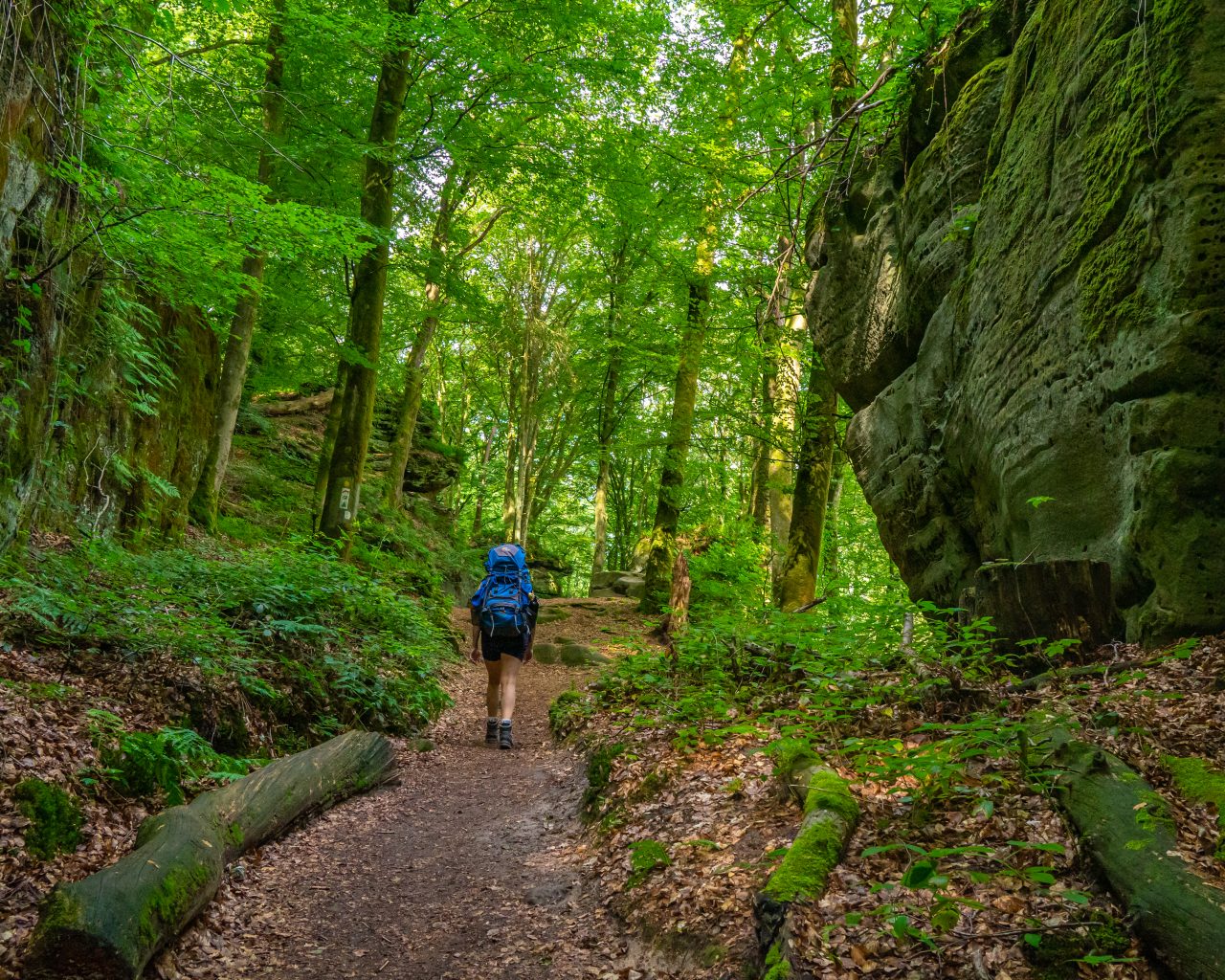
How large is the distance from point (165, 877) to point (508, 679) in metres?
4.71

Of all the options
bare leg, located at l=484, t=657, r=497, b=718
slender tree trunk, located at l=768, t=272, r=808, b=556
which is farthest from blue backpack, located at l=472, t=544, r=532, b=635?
slender tree trunk, located at l=768, t=272, r=808, b=556

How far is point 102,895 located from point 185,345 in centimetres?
920

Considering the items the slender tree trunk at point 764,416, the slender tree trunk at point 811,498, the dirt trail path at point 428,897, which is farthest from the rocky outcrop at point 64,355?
the slender tree trunk at point 811,498

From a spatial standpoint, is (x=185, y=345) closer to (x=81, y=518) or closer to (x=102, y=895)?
(x=81, y=518)

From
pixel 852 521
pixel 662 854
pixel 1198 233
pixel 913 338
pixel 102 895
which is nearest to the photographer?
pixel 102 895

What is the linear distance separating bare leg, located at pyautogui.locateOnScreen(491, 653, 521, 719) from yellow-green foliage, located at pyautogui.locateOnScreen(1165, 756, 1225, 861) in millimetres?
5936

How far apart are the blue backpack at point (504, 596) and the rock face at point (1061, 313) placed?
14.9 feet

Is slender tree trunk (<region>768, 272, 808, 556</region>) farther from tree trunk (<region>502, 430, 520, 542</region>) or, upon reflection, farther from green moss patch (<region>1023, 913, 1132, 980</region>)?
green moss patch (<region>1023, 913, 1132, 980</region>)

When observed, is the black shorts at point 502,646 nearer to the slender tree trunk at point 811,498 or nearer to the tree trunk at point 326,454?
the slender tree trunk at point 811,498

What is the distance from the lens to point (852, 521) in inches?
945

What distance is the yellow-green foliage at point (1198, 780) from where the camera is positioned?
3.03 meters

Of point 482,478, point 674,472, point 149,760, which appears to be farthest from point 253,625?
point 482,478

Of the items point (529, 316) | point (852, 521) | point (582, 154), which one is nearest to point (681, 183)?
point (582, 154)

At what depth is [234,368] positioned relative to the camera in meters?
11.9
